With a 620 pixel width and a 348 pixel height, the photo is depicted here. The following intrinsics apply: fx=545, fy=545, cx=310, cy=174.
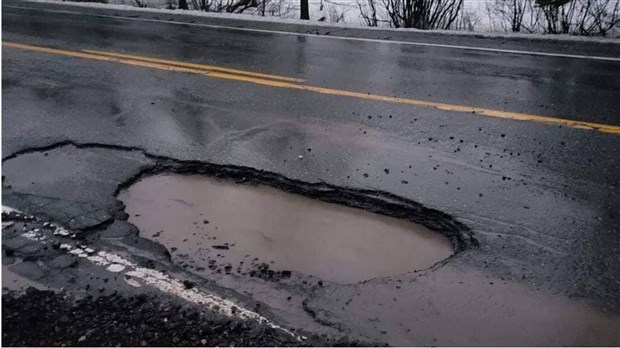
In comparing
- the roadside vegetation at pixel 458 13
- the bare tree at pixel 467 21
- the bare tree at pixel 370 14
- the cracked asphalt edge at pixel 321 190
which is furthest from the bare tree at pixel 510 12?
the cracked asphalt edge at pixel 321 190

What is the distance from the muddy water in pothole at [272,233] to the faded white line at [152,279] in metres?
0.28

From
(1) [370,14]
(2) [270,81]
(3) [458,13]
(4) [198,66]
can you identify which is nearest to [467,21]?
(3) [458,13]

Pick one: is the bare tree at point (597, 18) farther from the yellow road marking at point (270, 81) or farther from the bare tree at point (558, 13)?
the yellow road marking at point (270, 81)

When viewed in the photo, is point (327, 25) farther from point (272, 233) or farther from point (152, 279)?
point (152, 279)

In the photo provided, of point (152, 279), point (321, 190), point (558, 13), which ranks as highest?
point (558, 13)

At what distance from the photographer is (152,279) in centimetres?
323

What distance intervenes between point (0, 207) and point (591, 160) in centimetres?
473

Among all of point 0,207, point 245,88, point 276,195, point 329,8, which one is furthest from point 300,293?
point 329,8

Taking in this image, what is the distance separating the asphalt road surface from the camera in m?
2.95

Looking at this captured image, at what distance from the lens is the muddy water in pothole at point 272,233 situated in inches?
139

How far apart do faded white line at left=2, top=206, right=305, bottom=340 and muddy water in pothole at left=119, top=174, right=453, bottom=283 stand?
0.28 meters

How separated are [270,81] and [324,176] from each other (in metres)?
2.81

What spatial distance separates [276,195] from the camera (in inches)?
171

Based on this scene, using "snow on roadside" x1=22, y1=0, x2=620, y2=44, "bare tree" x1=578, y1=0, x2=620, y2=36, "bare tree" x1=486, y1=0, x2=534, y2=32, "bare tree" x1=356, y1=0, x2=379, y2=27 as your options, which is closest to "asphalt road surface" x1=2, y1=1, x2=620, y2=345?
"snow on roadside" x1=22, y1=0, x2=620, y2=44
